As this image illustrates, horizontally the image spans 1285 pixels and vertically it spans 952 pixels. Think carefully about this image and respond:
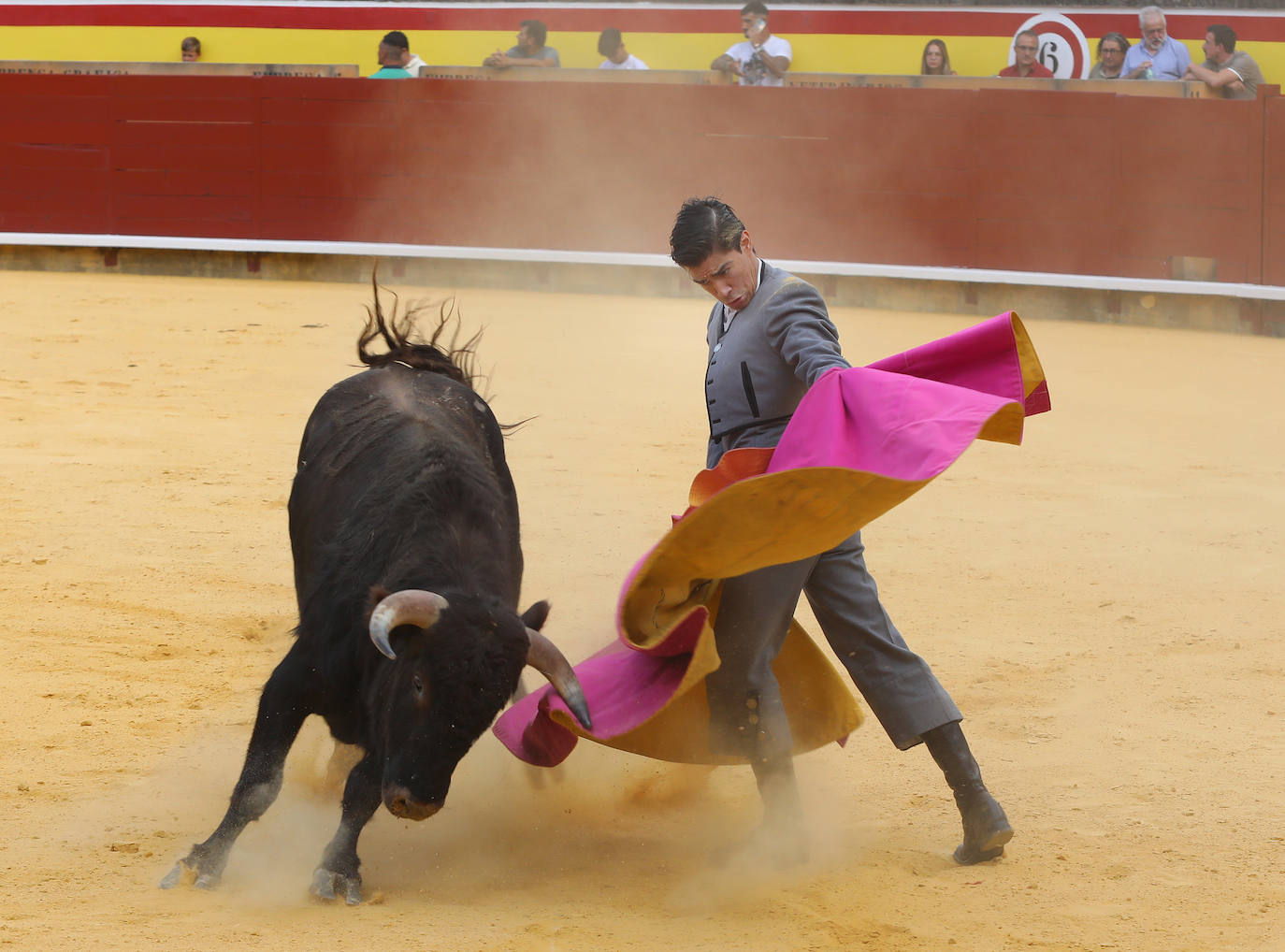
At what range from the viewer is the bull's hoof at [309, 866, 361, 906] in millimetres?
2266

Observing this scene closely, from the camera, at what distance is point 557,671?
2381 mm

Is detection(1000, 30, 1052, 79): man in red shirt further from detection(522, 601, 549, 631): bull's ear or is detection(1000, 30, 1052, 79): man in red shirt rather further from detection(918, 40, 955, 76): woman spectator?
detection(522, 601, 549, 631): bull's ear

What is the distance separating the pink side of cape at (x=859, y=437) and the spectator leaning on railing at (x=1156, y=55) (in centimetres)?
755

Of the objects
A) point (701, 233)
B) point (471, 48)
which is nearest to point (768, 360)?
point (701, 233)

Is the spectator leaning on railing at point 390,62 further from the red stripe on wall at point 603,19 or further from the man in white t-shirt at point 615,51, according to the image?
the man in white t-shirt at point 615,51

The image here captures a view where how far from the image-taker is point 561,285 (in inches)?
392

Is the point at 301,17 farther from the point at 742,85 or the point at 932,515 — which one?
the point at 932,515

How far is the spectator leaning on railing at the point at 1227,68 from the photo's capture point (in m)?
8.75

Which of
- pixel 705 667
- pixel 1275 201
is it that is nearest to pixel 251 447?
pixel 705 667

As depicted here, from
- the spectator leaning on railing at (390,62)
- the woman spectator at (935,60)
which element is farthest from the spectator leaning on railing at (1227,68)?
the spectator leaning on railing at (390,62)

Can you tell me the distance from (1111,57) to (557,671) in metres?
8.09

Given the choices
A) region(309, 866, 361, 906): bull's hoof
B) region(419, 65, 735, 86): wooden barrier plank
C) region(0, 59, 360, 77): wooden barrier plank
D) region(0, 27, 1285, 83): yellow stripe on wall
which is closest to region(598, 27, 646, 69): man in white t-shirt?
region(419, 65, 735, 86): wooden barrier plank

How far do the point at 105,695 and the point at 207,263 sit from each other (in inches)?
295

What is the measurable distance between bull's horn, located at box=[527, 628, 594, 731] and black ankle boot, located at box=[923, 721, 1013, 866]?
0.56 metres
